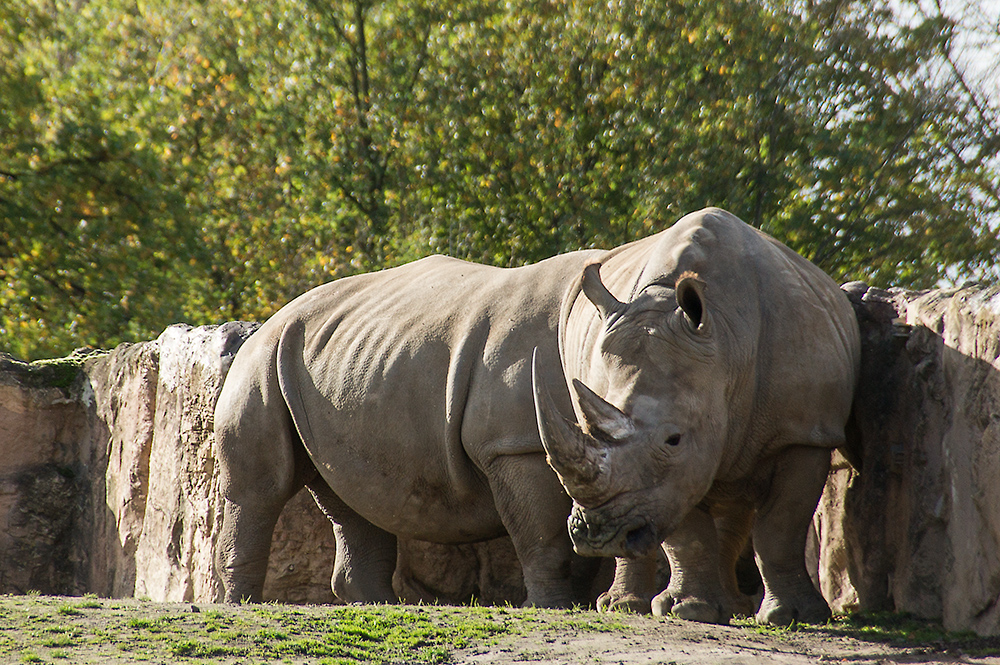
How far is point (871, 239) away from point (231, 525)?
25.1 feet

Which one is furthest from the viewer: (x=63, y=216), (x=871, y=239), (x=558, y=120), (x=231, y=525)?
(x=63, y=216)

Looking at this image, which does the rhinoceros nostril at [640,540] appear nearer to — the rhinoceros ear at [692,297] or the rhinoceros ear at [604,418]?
the rhinoceros ear at [604,418]

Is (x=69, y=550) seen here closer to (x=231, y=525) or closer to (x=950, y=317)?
(x=231, y=525)

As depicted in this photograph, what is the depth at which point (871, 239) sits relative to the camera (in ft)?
40.2

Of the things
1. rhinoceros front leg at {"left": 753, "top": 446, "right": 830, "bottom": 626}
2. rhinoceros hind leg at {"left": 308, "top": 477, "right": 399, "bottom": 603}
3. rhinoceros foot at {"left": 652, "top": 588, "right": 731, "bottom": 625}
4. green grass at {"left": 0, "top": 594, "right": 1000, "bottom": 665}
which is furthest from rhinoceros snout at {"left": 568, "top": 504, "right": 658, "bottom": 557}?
rhinoceros hind leg at {"left": 308, "top": 477, "right": 399, "bottom": 603}

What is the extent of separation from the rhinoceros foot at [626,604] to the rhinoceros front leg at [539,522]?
0.35 m

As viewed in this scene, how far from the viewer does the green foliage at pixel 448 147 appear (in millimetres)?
12281

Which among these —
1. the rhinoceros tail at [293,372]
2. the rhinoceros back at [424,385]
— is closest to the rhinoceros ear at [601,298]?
the rhinoceros back at [424,385]

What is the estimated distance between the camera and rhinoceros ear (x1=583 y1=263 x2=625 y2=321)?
5.18 meters

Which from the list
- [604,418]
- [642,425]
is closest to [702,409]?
[642,425]

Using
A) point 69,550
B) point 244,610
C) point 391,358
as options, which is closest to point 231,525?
point 391,358

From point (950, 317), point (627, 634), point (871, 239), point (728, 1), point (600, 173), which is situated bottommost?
point (627, 634)

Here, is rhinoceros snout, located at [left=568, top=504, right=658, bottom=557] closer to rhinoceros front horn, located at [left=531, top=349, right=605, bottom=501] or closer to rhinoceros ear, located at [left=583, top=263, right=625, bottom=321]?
rhinoceros front horn, located at [left=531, top=349, right=605, bottom=501]

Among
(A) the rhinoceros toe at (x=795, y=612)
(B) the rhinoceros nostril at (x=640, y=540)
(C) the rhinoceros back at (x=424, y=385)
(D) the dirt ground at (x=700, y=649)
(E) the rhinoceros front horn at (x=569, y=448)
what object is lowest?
(D) the dirt ground at (x=700, y=649)
